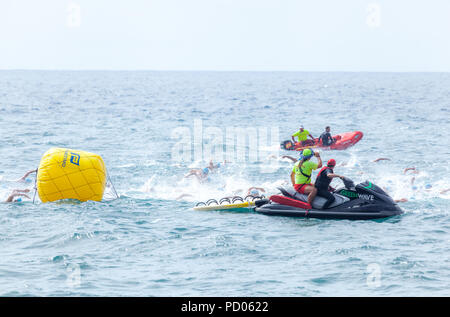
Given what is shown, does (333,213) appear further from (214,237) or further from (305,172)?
(214,237)

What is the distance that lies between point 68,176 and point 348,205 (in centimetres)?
701

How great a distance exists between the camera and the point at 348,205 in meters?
14.2

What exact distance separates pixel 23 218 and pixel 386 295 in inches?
353

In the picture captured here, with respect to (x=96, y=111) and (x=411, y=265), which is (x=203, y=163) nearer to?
(x=411, y=265)

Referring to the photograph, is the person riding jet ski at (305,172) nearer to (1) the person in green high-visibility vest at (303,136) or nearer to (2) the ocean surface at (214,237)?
(2) the ocean surface at (214,237)

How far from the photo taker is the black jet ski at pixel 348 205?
1411 cm

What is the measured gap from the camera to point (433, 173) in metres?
21.6

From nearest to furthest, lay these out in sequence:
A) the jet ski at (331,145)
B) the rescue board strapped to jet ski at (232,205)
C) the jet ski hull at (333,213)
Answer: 1. the jet ski hull at (333,213)
2. the rescue board strapped to jet ski at (232,205)
3. the jet ski at (331,145)

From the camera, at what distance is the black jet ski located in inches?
555

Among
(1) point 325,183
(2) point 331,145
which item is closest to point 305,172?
(1) point 325,183

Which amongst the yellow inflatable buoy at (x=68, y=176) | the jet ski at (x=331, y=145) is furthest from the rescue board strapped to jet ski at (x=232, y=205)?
Answer: the jet ski at (x=331, y=145)

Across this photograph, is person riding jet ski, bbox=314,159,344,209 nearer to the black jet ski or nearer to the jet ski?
the black jet ski

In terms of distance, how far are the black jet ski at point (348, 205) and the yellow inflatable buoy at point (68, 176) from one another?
4784mm

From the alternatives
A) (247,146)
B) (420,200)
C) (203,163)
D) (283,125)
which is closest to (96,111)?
(283,125)
